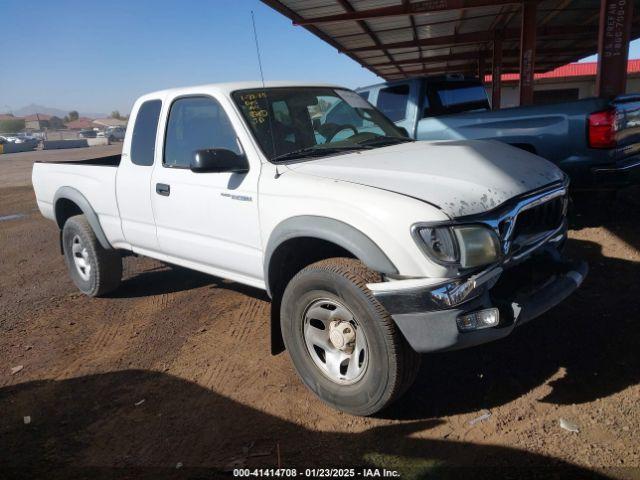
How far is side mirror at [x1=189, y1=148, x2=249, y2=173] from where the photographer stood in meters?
3.24

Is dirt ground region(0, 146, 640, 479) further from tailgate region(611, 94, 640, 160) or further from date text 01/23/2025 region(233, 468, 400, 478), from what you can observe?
tailgate region(611, 94, 640, 160)

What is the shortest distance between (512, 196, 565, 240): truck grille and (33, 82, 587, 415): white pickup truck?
1cm

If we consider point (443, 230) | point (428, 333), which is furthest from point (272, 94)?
point (428, 333)

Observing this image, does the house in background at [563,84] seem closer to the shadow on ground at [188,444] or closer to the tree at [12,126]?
the shadow on ground at [188,444]

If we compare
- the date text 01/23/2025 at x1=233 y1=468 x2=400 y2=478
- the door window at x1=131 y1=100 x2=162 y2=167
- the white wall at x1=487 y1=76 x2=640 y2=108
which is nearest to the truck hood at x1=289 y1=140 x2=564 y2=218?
the date text 01/23/2025 at x1=233 y1=468 x2=400 y2=478

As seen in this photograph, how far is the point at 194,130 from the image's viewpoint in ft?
13.1

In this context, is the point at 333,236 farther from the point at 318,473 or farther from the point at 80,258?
the point at 80,258

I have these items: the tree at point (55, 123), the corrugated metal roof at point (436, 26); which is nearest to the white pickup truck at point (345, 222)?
the corrugated metal roof at point (436, 26)

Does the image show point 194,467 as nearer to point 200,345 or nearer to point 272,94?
point 200,345

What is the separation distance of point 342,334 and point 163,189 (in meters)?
1.98

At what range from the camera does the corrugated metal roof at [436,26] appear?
1105cm

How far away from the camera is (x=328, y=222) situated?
281cm

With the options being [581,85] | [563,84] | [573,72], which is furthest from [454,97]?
[573,72]

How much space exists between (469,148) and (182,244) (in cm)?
222
